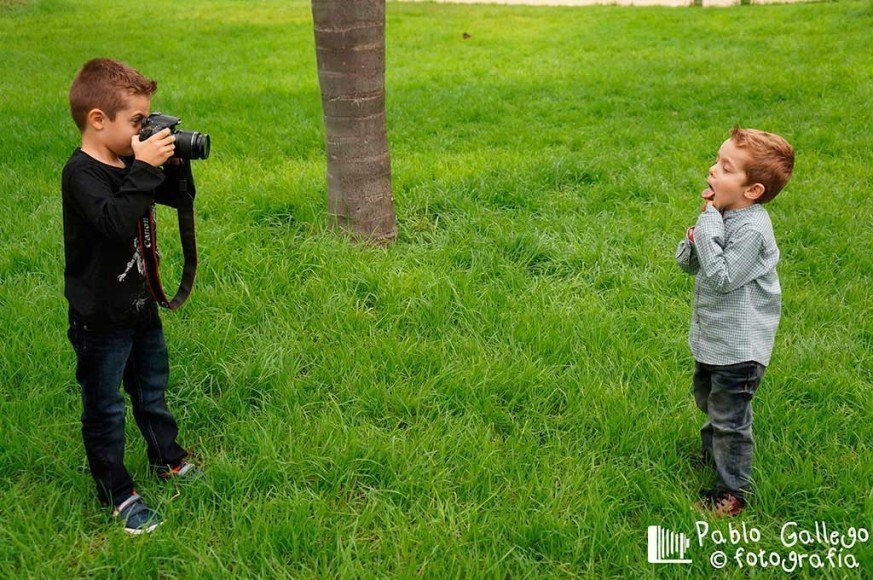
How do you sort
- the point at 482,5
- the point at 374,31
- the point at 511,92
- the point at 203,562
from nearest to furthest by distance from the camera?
the point at 203,562 < the point at 374,31 < the point at 511,92 < the point at 482,5

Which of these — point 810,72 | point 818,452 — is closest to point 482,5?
point 810,72

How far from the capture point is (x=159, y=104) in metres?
8.49

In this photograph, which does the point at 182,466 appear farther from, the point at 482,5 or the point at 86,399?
the point at 482,5

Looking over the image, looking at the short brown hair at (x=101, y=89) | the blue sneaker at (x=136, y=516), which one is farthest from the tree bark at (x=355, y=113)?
the blue sneaker at (x=136, y=516)

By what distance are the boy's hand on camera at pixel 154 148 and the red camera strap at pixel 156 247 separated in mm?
230

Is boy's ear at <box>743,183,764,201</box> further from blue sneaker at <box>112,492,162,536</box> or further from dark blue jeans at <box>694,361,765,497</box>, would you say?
blue sneaker at <box>112,492,162,536</box>

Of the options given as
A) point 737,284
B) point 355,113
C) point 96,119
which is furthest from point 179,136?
point 355,113

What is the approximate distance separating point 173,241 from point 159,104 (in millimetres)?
4520

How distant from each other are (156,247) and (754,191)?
2.08 metres

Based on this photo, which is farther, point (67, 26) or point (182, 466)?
Answer: point (67, 26)

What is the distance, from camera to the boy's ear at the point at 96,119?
2.39 meters

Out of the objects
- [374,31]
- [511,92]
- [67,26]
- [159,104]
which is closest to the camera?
[374,31]

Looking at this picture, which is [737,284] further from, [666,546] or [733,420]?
[666,546]
